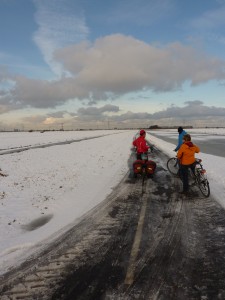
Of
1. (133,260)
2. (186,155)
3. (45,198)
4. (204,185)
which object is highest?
(186,155)

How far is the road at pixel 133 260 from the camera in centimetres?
475

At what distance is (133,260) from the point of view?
579cm

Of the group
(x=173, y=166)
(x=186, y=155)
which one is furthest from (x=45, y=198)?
(x=173, y=166)

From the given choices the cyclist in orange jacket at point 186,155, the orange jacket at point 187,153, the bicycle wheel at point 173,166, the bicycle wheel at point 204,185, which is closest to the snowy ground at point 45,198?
the bicycle wheel at point 204,185

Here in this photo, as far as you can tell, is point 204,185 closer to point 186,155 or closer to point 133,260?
point 186,155

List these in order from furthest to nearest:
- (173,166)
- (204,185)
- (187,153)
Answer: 1. (173,166)
2. (187,153)
3. (204,185)

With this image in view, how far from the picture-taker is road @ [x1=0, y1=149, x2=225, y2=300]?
4.75 metres

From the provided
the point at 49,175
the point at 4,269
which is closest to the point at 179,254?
the point at 4,269

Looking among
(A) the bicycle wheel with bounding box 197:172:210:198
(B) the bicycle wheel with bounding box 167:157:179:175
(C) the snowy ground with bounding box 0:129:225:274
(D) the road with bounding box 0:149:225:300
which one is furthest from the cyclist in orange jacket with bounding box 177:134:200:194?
(B) the bicycle wheel with bounding box 167:157:179:175

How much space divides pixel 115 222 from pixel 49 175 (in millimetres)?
9217

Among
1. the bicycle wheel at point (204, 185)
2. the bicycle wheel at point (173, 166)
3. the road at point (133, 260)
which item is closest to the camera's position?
the road at point (133, 260)

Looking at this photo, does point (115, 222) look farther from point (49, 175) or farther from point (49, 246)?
point (49, 175)

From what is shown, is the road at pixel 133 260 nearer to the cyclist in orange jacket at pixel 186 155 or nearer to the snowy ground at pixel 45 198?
the snowy ground at pixel 45 198

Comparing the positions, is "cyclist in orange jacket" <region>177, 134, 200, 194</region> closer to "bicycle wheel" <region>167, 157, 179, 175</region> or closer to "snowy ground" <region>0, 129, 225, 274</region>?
"snowy ground" <region>0, 129, 225, 274</region>
